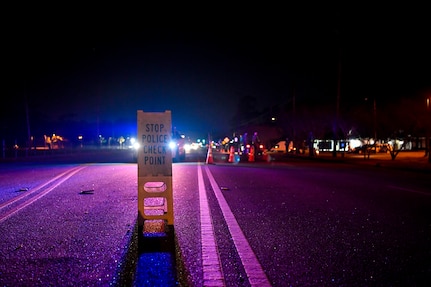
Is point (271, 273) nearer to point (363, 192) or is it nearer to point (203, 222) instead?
point (203, 222)

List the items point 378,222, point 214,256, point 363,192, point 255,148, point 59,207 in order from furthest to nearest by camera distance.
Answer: point 255,148, point 363,192, point 59,207, point 378,222, point 214,256

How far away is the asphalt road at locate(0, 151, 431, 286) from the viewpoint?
491cm

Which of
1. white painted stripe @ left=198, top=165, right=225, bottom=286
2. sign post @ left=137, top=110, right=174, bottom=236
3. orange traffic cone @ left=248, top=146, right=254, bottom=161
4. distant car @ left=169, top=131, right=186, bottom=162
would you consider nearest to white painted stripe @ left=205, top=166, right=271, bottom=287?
white painted stripe @ left=198, top=165, right=225, bottom=286

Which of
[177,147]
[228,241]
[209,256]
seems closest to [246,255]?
[209,256]

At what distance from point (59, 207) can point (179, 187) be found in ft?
15.7

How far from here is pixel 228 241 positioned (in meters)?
6.59

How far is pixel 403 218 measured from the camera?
8531 millimetres

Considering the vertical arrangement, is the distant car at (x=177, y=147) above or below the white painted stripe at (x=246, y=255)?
above

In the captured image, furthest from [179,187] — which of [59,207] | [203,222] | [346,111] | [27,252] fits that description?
[346,111]

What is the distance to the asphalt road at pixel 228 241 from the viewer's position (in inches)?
193

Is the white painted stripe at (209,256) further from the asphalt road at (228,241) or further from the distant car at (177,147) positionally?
the distant car at (177,147)

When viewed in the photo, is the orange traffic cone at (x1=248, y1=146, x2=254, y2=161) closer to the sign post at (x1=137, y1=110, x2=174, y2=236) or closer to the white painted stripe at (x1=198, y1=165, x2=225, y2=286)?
the white painted stripe at (x1=198, y1=165, x2=225, y2=286)

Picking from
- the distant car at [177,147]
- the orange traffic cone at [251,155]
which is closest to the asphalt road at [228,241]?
the distant car at [177,147]

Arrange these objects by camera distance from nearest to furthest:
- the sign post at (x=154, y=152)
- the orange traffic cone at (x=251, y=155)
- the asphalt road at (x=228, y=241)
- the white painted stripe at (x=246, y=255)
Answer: the white painted stripe at (x=246, y=255), the asphalt road at (x=228, y=241), the sign post at (x=154, y=152), the orange traffic cone at (x=251, y=155)
